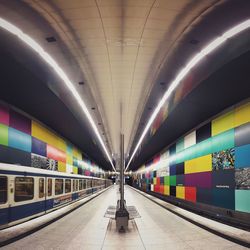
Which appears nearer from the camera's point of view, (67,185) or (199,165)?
(199,165)

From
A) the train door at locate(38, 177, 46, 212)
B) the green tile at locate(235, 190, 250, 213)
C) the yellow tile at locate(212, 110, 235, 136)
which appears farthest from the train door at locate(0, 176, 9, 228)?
the yellow tile at locate(212, 110, 235, 136)

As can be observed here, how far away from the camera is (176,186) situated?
673 inches

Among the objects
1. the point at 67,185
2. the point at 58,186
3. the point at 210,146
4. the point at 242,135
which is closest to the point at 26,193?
the point at 58,186

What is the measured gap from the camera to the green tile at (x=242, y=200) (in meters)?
8.27

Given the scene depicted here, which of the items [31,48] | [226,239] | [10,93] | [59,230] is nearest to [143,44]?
[31,48]

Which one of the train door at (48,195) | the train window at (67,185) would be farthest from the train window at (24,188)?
the train window at (67,185)

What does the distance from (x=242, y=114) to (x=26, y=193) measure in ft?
22.3

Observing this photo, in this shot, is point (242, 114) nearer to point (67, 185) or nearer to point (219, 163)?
point (219, 163)

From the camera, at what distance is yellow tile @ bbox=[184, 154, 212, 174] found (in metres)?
11.4

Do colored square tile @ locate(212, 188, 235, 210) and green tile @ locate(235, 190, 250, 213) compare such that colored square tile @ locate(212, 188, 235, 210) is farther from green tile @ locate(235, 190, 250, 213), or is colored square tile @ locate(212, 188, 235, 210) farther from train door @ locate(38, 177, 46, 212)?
train door @ locate(38, 177, 46, 212)

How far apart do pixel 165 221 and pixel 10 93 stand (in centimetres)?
644

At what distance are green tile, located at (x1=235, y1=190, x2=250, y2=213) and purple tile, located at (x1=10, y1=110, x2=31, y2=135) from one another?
7022 millimetres

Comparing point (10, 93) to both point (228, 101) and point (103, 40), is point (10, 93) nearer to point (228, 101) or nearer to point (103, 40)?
point (103, 40)

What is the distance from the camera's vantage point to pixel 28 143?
10398mm
